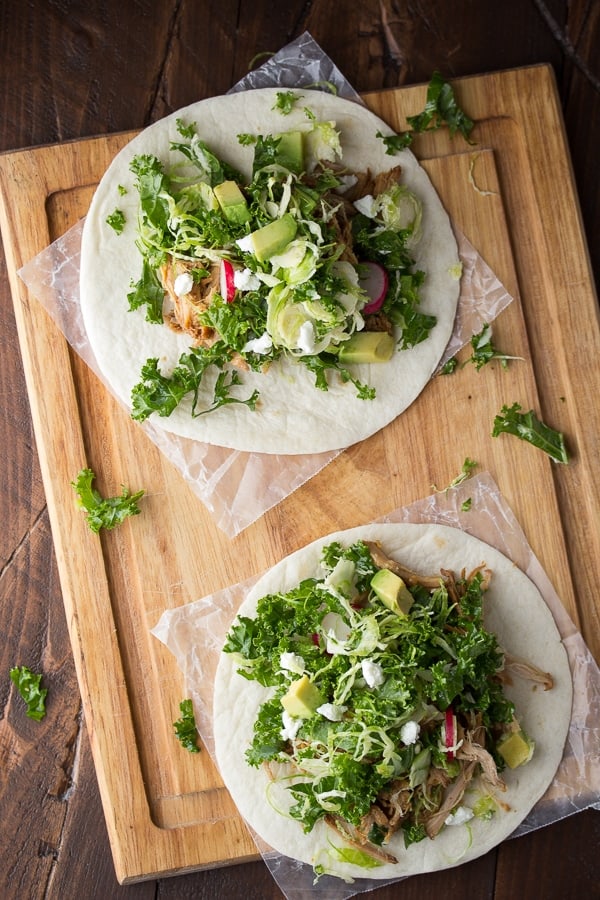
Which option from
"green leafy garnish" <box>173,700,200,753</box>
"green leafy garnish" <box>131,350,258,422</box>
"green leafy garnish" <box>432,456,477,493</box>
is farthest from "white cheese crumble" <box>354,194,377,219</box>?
"green leafy garnish" <box>173,700,200,753</box>

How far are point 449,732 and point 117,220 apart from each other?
6.89 feet

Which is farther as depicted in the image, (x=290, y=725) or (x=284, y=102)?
(x=284, y=102)

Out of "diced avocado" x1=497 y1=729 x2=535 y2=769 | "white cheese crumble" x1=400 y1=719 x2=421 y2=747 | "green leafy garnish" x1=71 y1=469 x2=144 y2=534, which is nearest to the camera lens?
"white cheese crumble" x1=400 y1=719 x2=421 y2=747

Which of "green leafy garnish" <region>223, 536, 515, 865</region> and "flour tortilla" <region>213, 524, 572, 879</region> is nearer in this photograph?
"green leafy garnish" <region>223, 536, 515, 865</region>

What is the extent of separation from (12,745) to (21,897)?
58cm

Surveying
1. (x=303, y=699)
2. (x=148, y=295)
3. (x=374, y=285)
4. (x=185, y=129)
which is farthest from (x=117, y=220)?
(x=303, y=699)

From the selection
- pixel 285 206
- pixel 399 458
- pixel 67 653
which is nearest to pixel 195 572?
pixel 67 653

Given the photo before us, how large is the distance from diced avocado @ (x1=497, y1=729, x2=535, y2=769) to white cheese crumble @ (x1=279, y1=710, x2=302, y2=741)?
728mm

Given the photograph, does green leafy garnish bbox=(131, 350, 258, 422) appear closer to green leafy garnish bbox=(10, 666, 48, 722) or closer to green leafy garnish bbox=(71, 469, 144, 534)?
green leafy garnish bbox=(71, 469, 144, 534)

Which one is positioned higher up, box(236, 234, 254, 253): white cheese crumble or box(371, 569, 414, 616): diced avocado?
box(236, 234, 254, 253): white cheese crumble

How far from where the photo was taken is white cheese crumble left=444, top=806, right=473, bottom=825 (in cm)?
319

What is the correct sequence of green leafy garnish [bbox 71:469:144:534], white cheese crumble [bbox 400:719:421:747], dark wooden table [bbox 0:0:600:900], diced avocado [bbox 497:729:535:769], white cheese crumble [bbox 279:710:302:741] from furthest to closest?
dark wooden table [bbox 0:0:600:900] → green leafy garnish [bbox 71:469:144:534] → diced avocado [bbox 497:729:535:769] → white cheese crumble [bbox 279:710:302:741] → white cheese crumble [bbox 400:719:421:747]

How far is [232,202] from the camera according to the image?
310cm

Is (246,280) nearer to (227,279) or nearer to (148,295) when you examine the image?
(227,279)
